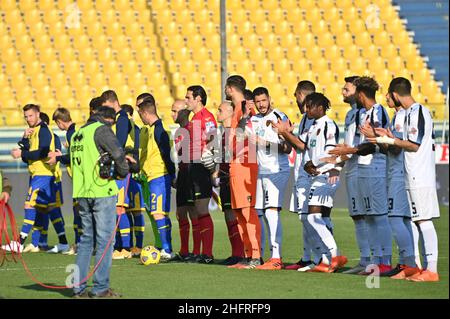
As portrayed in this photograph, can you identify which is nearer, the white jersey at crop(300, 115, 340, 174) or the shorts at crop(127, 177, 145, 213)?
the white jersey at crop(300, 115, 340, 174)

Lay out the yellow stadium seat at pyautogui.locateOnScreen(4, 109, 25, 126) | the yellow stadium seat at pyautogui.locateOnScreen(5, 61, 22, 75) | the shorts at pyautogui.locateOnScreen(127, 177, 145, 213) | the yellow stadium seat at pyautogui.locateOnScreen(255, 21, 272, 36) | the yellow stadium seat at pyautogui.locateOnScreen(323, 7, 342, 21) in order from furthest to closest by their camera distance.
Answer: the yellow stadium seat at pyautogui.locateOnScreen(323, 7, 342, 21) → the yellow stadium seat at pyautogui.locateOnScreen(255, 21, 272, 36) → the yellow stadium seat at pyautogui.locateOnScreen(5, 61, 22, 75) → the yellow stadium seat at pyautogui.locateOnScreen(4, 109, 25, 126) → the shorts at pyautogui.locateOnScreen(127, 177, 145, 213)

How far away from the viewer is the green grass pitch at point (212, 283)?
10.1 metres

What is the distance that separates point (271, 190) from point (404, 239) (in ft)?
6.45

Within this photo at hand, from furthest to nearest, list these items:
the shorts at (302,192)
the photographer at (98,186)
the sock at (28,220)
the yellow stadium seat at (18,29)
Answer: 1. the yellow stadium seat at (18,29)
2. the sock at (28,220)
3. the shorts at (302,192)
4. the photographer at (98,186)

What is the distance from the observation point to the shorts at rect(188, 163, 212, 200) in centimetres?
1343

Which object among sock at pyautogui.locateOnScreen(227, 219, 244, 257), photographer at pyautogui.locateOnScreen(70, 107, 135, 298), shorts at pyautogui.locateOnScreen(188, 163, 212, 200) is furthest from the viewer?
shorts at pyautogui.locateOnScreen(188, 163, 212, 200)

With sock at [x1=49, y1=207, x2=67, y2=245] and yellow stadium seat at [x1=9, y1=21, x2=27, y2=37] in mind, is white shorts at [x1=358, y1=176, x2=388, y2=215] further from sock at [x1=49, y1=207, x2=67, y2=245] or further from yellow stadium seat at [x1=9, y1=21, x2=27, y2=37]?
yellow stadium seat at [x1=9, y1=21, x2=27, y2=37]

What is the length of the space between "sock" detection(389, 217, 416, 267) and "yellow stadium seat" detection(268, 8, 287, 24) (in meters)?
20.4

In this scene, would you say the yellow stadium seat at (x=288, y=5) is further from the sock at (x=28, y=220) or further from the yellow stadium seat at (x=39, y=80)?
the sock at (x=28, y=220)

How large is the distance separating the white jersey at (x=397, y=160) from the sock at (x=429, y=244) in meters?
0.63

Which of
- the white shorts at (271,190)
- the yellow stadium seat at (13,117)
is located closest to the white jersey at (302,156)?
the white shorts at (271,190)

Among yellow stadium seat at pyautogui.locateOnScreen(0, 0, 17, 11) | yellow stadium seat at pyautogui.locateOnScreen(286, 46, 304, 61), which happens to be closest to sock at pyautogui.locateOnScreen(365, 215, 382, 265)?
yellow stadium seat at pyautogui.locateOnScreen(286, 46, 304, 61)
